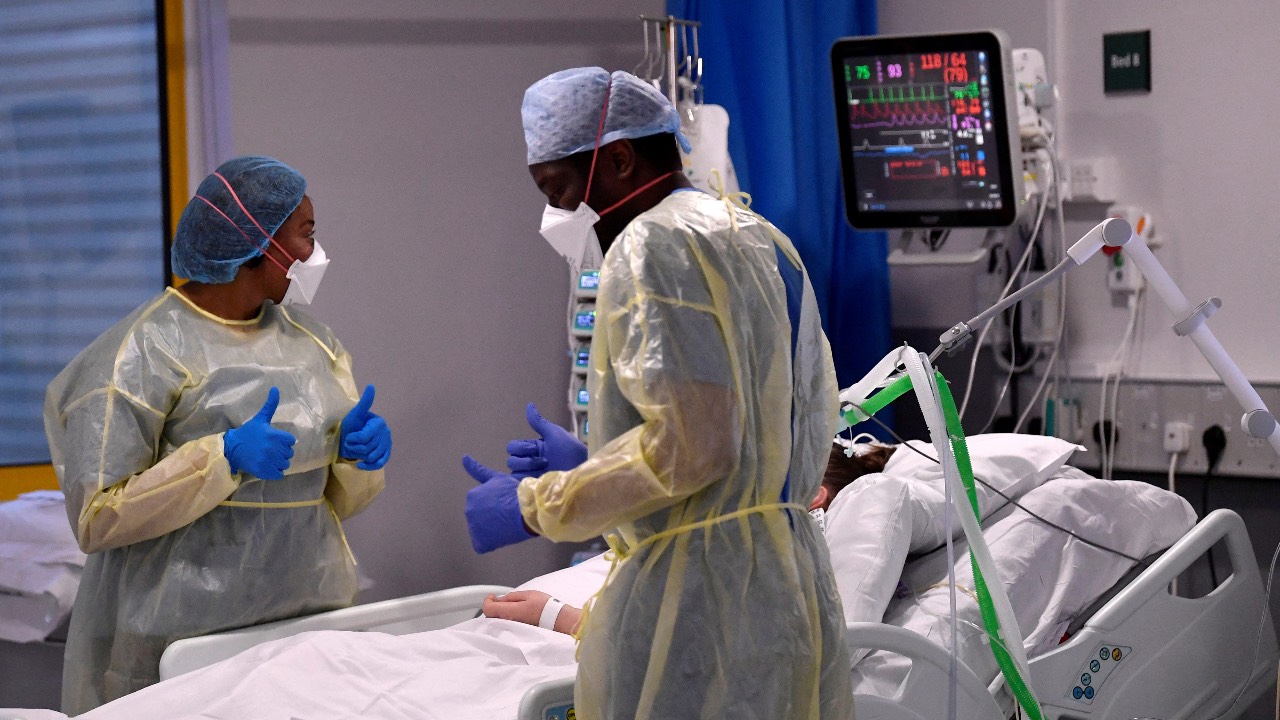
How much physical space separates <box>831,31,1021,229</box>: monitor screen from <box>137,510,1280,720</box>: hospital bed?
37.6 inches

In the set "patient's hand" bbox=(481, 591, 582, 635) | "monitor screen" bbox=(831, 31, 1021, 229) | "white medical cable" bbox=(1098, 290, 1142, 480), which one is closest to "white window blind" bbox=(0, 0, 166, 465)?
"patient's hand" bbox=(481, 591, 582, 635)

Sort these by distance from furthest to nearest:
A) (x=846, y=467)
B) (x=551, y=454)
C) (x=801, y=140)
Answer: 1. (x=801, y=140)
2. (x=846, y=467)
3. (x=551, y=454)

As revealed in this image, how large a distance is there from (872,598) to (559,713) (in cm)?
70

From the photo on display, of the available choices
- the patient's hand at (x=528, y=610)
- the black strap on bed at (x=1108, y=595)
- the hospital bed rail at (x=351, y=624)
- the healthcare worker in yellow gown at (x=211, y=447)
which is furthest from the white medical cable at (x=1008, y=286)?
the healthcare worker in yellow gown at (x=211, y=447)

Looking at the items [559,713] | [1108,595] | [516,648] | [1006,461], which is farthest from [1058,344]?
[559,713]

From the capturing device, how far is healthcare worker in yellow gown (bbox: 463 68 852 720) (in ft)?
4.59

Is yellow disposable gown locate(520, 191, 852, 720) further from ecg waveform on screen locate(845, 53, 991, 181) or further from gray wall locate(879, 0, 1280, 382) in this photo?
gray wall locate(879, 0, 1280, 382)

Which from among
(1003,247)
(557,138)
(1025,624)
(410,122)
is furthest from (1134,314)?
(557,138)

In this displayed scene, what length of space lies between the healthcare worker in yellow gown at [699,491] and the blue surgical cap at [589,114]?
0.11 m

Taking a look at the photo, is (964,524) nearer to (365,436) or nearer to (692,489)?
(692,489)

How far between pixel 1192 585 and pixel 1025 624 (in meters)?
1.21

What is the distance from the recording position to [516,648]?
229cm

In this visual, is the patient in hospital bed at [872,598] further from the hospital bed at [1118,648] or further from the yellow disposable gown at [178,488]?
the yellow disposable gown at [178,488]

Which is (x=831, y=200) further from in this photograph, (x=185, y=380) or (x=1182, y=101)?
(x=185, y=380)
